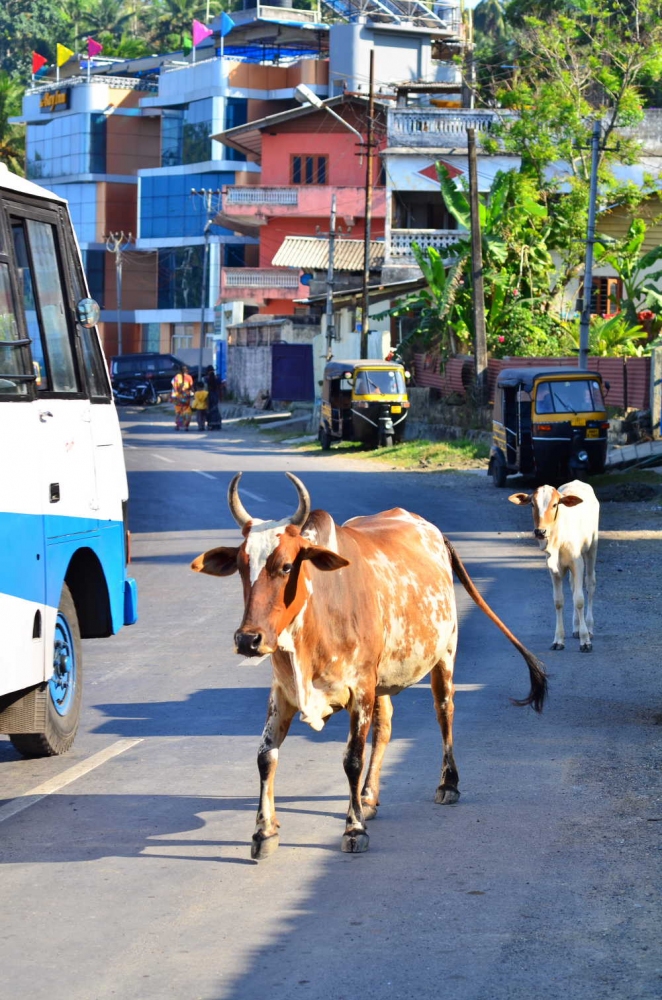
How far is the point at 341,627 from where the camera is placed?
6.53 meters

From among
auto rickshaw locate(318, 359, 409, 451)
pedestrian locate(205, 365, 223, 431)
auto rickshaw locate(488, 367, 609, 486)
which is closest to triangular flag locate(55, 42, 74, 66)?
pedestrian locate(205, 365, 223, 431)

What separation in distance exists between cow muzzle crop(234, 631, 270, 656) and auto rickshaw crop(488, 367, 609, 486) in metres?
21.7

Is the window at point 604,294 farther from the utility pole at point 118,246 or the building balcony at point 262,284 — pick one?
the utility pole at point 118,246

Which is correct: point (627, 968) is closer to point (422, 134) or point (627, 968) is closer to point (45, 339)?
point (45, 339)

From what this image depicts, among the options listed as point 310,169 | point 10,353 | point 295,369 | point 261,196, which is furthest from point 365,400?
point 310,169

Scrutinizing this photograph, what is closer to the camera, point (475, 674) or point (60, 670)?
point (60, 670)

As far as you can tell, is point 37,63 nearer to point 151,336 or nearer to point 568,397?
point 151,336

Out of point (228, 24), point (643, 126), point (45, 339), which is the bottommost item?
point (45, 339)

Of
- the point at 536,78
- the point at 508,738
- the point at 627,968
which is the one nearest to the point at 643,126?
the point at 536,78

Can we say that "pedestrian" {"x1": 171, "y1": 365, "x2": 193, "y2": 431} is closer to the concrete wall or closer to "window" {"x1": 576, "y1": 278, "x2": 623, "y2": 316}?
the concrete wall

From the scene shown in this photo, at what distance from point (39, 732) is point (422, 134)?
163 feet

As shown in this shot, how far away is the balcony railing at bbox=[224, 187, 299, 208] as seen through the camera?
70031mm

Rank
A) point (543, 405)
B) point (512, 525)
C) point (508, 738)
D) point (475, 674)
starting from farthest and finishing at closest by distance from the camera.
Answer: point (543, 405) → point (512, 525) → point (475, 674) → point (508, 738)

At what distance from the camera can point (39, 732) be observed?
322 inches
